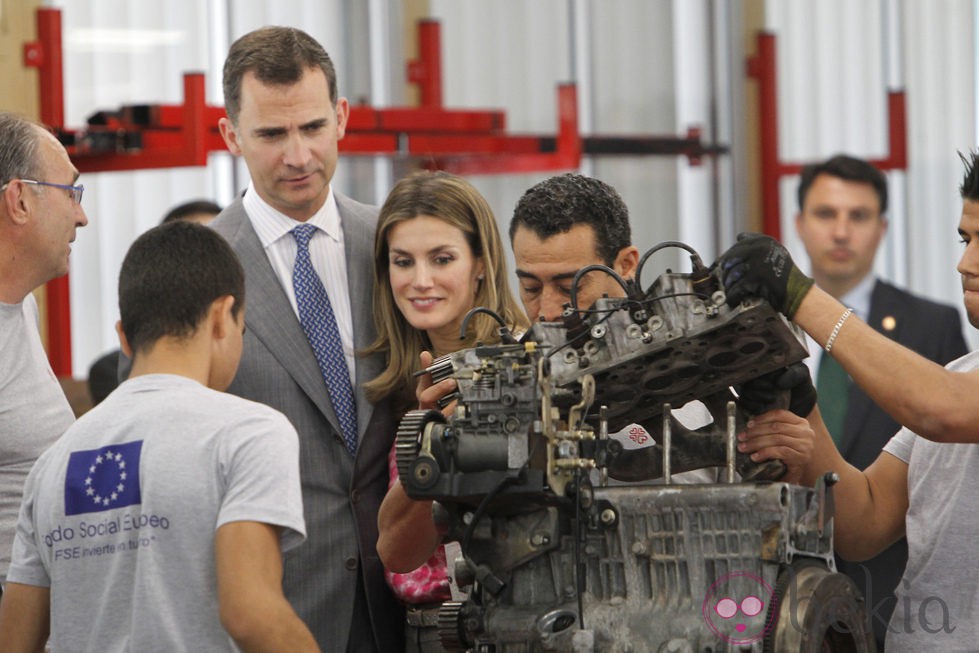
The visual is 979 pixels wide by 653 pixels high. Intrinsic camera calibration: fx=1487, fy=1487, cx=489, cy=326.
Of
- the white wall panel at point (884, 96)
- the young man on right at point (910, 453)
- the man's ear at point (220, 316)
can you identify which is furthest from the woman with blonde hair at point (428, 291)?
the white wall panel at point (884, 96)

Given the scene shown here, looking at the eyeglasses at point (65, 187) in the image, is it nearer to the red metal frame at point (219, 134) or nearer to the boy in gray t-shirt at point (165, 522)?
the boy in gray t-shirt at point (165, 522)

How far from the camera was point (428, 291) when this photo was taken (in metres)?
2.54

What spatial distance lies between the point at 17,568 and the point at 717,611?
0.94 metres

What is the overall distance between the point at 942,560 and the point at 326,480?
1.01 m

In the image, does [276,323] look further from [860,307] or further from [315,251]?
[860,307]

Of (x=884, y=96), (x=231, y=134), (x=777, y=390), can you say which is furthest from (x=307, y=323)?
(x=884, y=96)

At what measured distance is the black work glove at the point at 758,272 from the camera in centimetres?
182

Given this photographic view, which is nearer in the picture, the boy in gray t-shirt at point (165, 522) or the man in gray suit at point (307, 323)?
the boy in gray t-shirt at point (165, 522)

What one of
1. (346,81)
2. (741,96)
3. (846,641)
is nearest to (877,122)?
(741,96)

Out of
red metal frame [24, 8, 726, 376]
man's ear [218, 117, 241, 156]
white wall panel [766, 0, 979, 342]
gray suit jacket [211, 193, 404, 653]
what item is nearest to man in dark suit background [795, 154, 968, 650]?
red metal frame [24, 8, 726, 376]

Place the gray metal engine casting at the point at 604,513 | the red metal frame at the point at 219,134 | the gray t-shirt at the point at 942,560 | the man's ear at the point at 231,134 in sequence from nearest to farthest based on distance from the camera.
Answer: the gray metal engine casting at the point at 604,513
the gray t-shirt at the point at 942,560
the man's ear at the point at 231,134
the red metal frame at the point at 219,134

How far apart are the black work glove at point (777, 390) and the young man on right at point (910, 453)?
25 mm

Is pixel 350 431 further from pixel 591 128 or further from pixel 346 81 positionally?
pixel 591 128

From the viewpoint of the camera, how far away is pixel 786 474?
2.11 m
